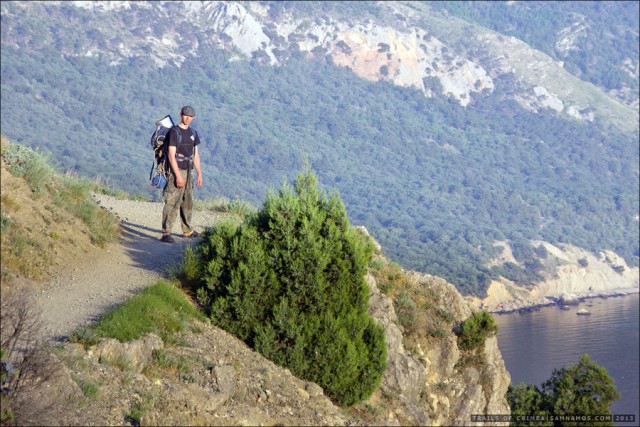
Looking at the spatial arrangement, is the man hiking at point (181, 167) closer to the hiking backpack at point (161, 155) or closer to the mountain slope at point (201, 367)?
the hiking backpack at point (161, 155)

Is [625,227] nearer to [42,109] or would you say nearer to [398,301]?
[42,109]

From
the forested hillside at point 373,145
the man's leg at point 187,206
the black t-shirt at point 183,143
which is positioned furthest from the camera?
the forested hillside at point 373,145

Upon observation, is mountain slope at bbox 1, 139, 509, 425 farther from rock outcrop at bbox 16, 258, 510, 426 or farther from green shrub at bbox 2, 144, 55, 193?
green shrub at bbox 2, 144, 55, 193

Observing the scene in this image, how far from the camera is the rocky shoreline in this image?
80.8m

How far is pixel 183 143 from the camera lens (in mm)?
11539

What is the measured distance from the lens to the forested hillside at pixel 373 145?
375 ft

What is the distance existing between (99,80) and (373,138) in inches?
1952

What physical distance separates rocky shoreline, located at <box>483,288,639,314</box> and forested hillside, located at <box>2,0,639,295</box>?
4.72m

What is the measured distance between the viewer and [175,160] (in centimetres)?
1145

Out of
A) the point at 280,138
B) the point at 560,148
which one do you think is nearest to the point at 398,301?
the point at 280,138

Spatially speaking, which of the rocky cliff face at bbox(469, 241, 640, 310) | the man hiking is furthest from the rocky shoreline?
the man hiking

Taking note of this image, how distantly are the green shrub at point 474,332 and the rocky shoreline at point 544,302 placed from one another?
210ft

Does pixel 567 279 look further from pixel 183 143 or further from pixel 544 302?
pixel 183 143

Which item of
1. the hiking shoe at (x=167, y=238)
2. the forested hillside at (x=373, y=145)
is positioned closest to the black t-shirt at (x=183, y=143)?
the hiking shoe at (x=167, y=238)
